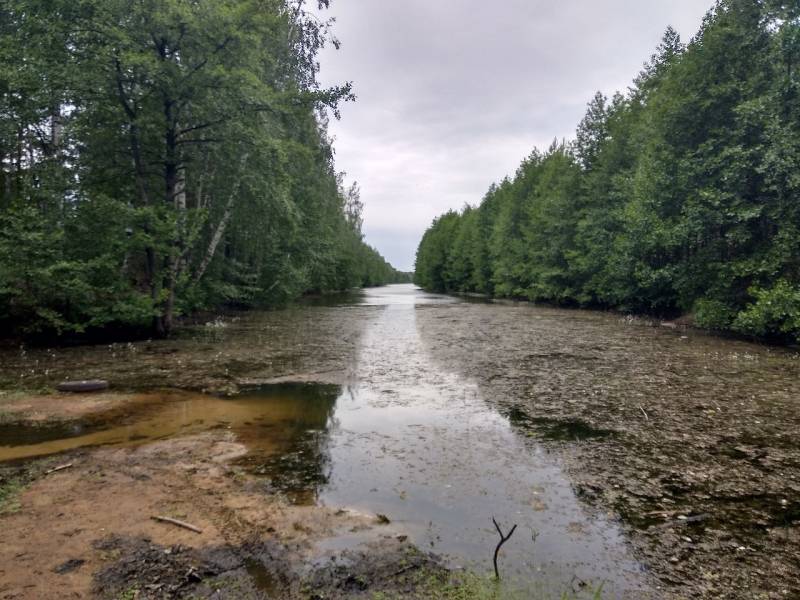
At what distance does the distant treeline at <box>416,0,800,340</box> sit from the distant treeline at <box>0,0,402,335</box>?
13.7m

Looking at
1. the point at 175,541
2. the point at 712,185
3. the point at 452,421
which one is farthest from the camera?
the point at 712,185

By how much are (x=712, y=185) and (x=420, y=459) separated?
1772cm

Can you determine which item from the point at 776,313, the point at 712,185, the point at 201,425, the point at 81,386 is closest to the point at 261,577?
the point at 201,425

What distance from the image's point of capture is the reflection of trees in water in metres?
5.03

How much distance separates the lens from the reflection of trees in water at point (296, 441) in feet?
16.5

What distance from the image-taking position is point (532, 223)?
133 ft

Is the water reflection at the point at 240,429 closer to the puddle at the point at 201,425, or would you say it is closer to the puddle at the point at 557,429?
the puddle at the point at 201,425

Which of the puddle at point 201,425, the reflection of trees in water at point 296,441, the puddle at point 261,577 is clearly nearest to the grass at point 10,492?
the puddle at point 201,425

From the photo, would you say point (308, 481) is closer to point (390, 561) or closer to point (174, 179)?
point (390, 561)

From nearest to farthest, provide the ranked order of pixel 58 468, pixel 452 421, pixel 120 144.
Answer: pixel 58 468, pixel 452 421, pixel 120 144

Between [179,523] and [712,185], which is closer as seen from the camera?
[179,523]

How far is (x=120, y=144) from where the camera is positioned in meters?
15.3

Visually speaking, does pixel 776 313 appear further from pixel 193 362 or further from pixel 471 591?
pixel 193 362

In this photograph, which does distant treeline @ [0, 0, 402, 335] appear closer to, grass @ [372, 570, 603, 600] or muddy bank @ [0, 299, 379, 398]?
muddy bank @ [0, 299, 379, 398]
